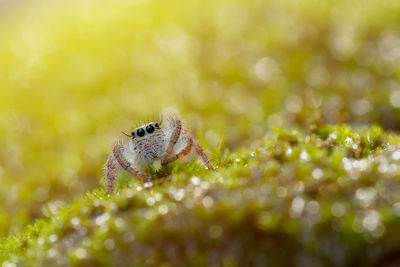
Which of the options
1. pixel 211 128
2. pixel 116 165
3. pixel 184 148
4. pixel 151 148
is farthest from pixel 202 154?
pixel 211 128

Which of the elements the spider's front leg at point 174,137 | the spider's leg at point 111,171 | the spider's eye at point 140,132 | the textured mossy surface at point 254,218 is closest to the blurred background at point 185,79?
the spider's leg at point 111,171

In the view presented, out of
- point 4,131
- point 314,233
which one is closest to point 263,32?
point 4,131

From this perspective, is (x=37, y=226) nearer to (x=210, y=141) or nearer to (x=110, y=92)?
(x=210, y=141)

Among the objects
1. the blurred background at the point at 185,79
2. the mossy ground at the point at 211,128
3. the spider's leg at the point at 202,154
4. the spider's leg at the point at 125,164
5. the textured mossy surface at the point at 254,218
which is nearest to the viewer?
the textured mossy surface at the point at 254,218

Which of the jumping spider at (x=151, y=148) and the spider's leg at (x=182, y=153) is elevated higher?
the jumping spider at (x=151, y=148)

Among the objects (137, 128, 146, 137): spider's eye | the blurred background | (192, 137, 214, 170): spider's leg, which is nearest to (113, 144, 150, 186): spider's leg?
(137, 128, 146, 137): spider's eye

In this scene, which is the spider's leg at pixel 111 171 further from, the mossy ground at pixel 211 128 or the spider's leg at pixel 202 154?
the spider's leg at pixel 202 154
